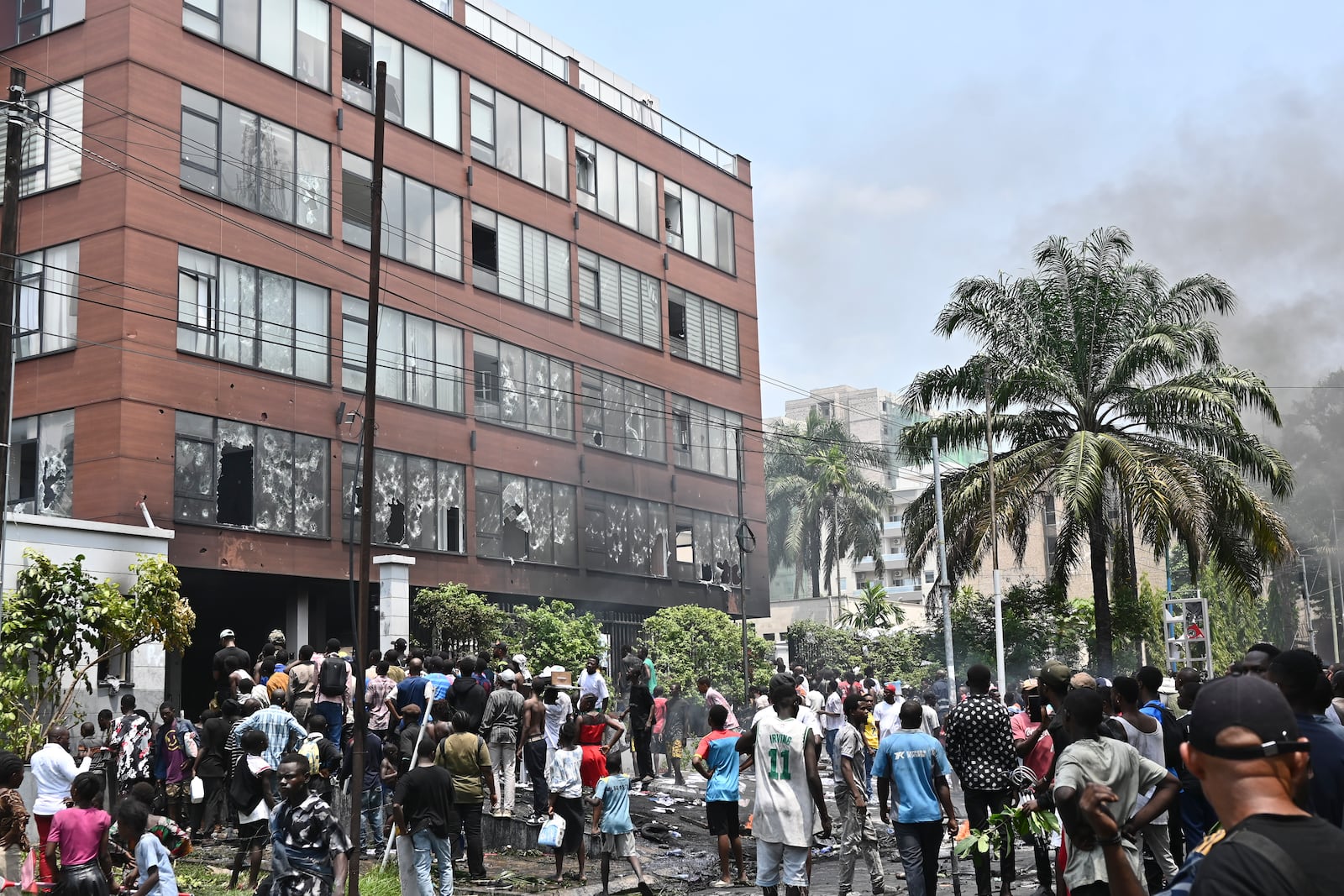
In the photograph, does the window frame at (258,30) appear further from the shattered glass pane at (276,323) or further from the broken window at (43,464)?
the broken window at (43,464)

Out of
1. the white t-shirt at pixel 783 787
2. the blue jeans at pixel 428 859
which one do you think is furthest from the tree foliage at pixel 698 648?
the white t-shirt at pixel 783 787

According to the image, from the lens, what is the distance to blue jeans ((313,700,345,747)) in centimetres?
1702

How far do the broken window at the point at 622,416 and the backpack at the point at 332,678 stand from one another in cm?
2149

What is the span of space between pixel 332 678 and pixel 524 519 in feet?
61.6

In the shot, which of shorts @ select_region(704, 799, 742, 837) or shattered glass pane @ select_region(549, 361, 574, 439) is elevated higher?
shattered glass pane @ select_region(549, 361, 574, 439)

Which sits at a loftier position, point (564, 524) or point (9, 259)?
point (9, 259)

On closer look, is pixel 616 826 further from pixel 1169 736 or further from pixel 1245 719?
pixel 1245 719

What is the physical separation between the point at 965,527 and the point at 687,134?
744 inches

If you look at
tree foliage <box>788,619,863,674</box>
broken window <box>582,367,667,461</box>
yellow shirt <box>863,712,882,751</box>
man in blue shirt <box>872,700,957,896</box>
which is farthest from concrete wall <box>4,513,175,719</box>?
tree foliage <box>788,619,863,674</box>

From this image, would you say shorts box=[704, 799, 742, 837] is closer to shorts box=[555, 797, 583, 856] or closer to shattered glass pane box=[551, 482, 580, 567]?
shorts box=[555, 797, 583, 856]

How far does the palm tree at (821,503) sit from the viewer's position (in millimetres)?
79562

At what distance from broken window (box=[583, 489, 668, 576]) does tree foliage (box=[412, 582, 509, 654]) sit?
7100 millimetres

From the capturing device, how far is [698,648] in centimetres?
3447

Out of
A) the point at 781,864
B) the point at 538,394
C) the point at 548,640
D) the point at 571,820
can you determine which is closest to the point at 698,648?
the point at 548,640
